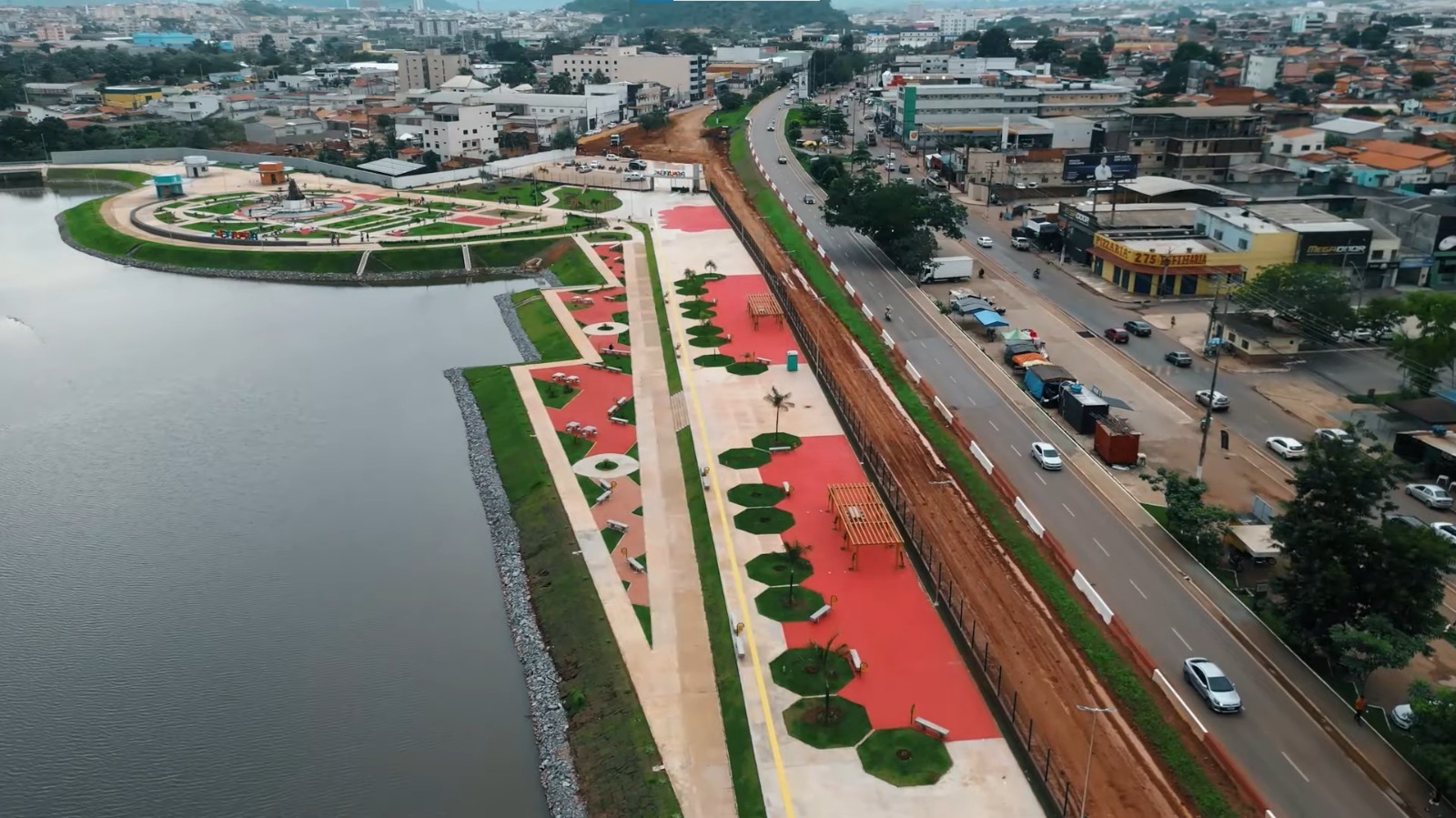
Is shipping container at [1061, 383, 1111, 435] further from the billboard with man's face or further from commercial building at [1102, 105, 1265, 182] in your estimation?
commercial building at [1102, 105, 1265, 182]

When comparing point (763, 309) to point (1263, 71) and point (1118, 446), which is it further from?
point (1263, 71)

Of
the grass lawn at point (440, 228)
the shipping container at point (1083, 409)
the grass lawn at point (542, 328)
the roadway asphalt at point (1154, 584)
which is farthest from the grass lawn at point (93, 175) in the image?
the shipping container at point (1083, 409)

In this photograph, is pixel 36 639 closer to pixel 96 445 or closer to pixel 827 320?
pixel 96 445

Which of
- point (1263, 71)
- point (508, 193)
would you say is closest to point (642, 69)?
point (508, 193)

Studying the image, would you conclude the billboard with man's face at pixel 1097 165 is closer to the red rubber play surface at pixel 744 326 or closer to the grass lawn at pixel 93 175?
the red rubber play surface at pixel 744 326

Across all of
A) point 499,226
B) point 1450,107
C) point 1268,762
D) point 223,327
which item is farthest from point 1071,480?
point 1450,107

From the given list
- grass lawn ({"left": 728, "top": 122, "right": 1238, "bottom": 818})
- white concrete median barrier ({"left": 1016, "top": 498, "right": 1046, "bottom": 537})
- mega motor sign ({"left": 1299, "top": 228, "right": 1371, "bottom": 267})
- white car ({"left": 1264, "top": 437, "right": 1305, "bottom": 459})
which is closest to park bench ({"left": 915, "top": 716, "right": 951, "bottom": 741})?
grass lawn ({"left": 728, "top": 122, "right": 1238, "bottom": 818})
